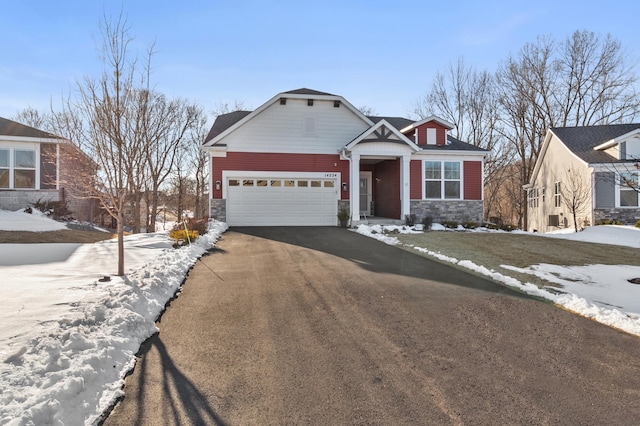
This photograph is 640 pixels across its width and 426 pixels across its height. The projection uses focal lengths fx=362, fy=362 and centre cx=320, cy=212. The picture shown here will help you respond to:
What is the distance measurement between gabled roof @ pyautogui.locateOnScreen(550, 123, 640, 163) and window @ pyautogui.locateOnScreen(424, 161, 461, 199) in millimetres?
6296

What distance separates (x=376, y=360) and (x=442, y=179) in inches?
603

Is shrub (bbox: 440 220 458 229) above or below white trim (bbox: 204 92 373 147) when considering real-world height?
below

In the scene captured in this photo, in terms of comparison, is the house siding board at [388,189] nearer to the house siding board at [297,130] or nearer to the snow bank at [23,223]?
the house siding board at [297,130]

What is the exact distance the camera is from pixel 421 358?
3.55 metres

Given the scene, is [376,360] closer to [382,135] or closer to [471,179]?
[382,135]

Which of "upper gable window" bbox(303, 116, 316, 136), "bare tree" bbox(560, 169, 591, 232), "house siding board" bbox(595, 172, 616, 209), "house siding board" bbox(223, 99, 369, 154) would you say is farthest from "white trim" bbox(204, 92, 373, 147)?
"house siding board" bbox(595, 172, 616, 209)

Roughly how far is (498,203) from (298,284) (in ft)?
125

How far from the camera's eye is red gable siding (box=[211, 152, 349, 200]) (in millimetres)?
16406

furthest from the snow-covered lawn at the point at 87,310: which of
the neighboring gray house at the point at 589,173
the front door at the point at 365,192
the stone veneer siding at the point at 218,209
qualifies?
the neighboring gray house at the point at 589,173

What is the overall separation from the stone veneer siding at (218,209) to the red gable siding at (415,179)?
863 cm

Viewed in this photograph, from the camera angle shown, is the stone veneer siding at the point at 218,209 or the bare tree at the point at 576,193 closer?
the stone veneer siding at the point at 218,209

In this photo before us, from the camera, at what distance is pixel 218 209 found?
636 inches

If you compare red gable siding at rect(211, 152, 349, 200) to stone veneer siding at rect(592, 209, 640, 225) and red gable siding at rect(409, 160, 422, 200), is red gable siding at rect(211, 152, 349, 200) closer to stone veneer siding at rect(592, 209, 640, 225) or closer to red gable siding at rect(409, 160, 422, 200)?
red gable siding at rect(409, 160, 422, 200)

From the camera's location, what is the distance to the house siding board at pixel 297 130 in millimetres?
16703
